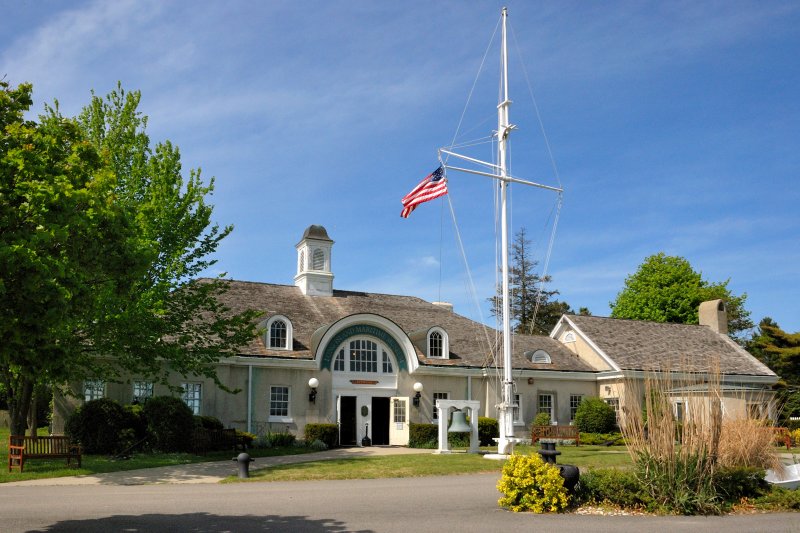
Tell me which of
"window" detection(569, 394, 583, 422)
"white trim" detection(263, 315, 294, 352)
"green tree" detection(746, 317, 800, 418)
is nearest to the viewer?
"white trim" detection(263, 315, 294, 352)

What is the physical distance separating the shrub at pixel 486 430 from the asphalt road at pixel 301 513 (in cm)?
1376

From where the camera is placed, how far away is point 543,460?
13938mm

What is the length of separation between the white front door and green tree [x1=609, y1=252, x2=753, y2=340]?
2919 centimetres

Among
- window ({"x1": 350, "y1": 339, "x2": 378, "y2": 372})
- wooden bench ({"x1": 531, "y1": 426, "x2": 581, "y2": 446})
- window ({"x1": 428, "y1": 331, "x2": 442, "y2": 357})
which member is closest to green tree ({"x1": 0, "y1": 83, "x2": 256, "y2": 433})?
window ({"x1": 350, "y1": 339, "x2": 378, "y2": 372})

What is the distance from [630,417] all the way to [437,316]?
23.1 metres

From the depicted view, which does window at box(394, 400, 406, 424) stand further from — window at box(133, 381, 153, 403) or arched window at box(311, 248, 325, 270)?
window at box(133, 381, 153, 403)

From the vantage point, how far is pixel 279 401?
29.0 m

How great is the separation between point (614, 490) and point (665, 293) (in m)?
43.5

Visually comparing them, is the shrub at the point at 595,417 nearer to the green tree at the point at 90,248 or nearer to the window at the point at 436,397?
the window at the point at 436,397

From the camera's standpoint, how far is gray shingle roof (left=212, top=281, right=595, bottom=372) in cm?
3117

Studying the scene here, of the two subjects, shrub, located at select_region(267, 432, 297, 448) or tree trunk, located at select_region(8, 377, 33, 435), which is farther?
shrub, located at select_region(267, 432, 297, 448)

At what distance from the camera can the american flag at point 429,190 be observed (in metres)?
23.6

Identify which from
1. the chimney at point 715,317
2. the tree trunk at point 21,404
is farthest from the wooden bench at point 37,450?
the chimney at point 715,317

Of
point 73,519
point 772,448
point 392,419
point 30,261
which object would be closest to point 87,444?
point 392,419
